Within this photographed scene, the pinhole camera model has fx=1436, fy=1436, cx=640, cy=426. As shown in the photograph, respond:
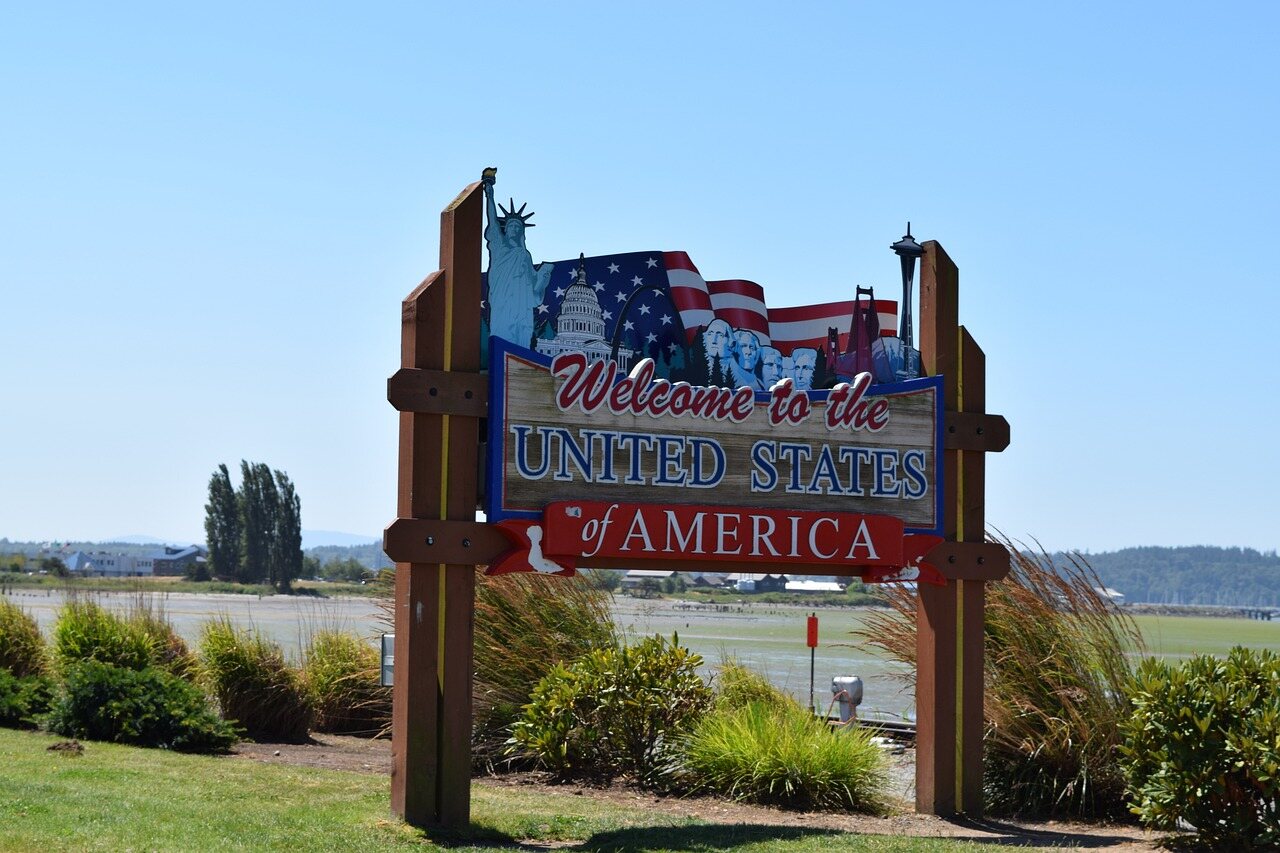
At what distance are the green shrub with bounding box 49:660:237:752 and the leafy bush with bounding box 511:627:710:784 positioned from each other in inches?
133

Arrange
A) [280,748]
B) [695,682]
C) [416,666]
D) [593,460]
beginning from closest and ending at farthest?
[416,666] → [593,460] → [695,682] → [280,748]

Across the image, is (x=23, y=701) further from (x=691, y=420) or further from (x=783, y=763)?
(x=691, y=420)

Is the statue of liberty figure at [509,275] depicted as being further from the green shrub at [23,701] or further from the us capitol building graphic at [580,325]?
the green shrub at [23,701]

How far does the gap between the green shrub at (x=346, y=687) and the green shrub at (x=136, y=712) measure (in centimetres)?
224

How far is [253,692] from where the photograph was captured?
640 inches

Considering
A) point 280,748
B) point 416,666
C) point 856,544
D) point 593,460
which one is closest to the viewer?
point 416,666

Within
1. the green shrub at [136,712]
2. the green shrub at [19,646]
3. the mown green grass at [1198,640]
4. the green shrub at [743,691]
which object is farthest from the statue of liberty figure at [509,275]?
the green shrub at [19,646]

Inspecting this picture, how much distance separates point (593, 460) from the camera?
1123 centimetres

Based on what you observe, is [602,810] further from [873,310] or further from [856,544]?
[873,310]

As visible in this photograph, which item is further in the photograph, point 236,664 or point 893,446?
point 236,664

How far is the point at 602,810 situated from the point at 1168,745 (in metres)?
4.47

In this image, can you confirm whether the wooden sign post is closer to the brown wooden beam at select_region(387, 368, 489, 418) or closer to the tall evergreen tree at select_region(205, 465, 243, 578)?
the brown wooden beam at select_region(387, 368, 489, 418)

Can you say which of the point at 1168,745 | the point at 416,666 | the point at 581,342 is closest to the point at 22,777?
the point at 416,666

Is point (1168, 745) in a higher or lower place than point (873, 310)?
lower
